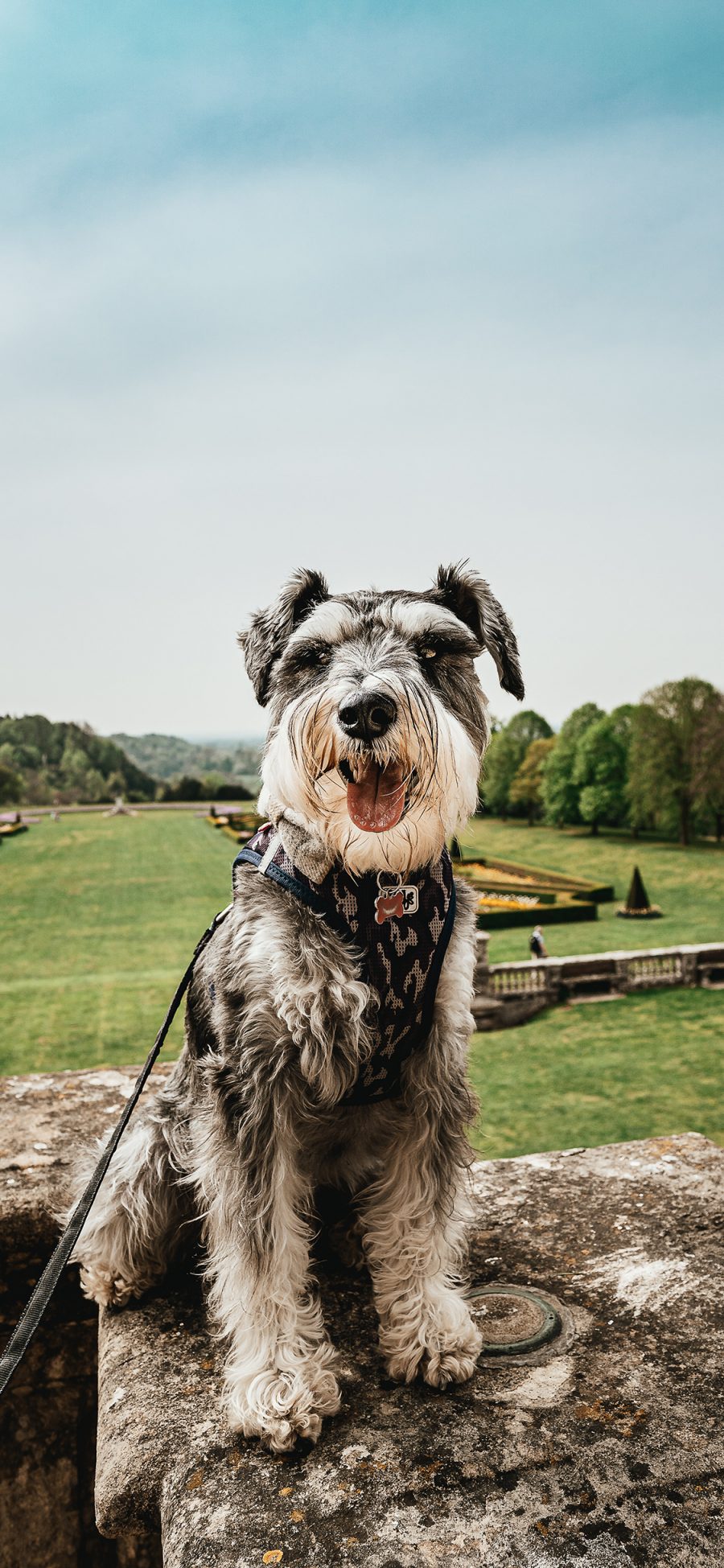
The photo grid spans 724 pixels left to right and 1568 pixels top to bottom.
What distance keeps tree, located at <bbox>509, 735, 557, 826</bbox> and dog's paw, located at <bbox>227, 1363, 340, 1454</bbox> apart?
2507 inches

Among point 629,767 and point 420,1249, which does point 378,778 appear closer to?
point 420,1249

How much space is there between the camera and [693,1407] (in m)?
2.45

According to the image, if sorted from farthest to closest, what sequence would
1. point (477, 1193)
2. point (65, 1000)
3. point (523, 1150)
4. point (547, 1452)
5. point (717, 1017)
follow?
point (65, 1000) < point (717, 1017) < point (523, 1150) < point (477, 1193) < point (547, 1452)

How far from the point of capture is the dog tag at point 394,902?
2598 millimetres

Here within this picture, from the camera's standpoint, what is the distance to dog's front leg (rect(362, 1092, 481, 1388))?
8.66ft

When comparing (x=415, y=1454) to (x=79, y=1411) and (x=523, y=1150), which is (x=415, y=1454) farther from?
(x=523, y=1150)

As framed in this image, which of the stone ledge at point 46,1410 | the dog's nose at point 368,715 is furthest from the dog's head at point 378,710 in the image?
the stone ledge at point 46,1410

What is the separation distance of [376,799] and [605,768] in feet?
192

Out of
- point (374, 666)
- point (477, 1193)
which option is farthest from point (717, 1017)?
point (374, 666)

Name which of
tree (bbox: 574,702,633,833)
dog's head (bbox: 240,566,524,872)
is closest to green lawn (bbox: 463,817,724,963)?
tree (bbox: 574,702,633,833)

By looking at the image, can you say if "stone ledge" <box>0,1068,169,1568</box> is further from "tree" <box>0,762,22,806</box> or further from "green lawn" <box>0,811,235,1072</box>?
"tree" <box>0,762,22,806</box>

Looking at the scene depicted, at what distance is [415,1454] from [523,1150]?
17.7m

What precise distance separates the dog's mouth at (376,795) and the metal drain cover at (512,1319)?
1485 mm

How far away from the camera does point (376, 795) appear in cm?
244
